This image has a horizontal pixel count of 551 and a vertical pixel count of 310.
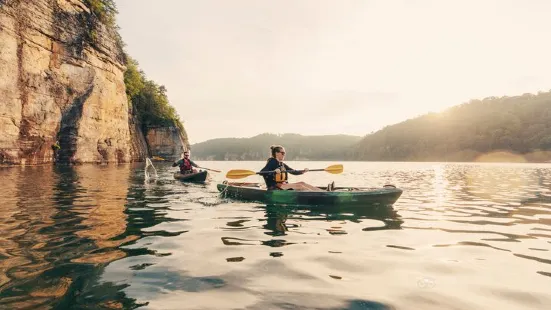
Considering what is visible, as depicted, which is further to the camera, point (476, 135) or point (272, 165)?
point (476, 135)

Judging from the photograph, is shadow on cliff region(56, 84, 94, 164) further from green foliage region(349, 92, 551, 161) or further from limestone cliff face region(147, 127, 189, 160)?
green foliage region(349, 92, 551, 161)

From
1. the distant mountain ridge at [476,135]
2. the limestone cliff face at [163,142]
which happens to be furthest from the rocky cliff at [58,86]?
the distant mountain ridge at [476,135]

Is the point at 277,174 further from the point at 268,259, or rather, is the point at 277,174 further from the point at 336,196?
the point at 268,259

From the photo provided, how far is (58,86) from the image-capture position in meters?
28.7

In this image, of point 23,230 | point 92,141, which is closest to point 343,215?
point 23,230

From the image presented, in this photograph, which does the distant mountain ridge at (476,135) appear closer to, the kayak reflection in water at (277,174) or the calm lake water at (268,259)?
the kayak reflection in water at (277,174)

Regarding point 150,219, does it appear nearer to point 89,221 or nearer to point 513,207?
point 89,221

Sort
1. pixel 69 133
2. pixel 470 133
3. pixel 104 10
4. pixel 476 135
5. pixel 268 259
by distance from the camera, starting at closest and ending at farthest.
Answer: pixel 268 259, pixel 69 133, pixel 104 10, pixel 476 135, pixel 470 133

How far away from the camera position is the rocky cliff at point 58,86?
918 inches

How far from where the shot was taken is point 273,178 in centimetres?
1071

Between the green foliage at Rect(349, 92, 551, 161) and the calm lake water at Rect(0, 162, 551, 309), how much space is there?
376 ft

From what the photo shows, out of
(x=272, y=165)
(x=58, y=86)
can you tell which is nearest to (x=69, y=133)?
(x=58, y=86)

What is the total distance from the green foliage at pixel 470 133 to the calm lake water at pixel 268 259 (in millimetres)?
114546

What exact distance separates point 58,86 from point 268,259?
3147cm
